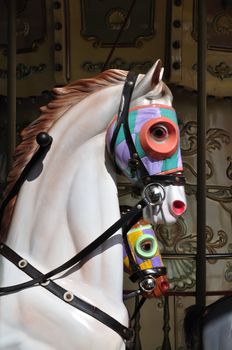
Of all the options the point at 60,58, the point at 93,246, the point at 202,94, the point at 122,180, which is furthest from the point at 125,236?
the point at 60,58

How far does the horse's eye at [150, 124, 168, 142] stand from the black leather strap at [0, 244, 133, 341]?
49cm

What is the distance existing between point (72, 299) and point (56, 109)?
0.56 metres

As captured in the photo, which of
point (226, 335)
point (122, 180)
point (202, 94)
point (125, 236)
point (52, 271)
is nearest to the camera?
point (52, 271)

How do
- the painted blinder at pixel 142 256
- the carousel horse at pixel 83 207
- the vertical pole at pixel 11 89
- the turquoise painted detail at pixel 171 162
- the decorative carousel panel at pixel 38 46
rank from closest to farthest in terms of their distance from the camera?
the carousel horse at pixel 83 207, the turquoise painted detail at pixel 171 162, the painted blinder at pixel 142 256, the vertical pole at pixel 11 89, the decorative carousel panel at pixel 38 46

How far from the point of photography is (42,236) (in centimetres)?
171

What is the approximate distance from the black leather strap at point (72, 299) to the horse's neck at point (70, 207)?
0.03m

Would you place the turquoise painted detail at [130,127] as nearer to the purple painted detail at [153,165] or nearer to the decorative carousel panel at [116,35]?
the purple painted detail at [153,165]

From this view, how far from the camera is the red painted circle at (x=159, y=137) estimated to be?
5.65ft

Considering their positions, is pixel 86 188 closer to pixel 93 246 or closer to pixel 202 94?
pixel 93 246

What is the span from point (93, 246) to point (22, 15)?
2.56 metres

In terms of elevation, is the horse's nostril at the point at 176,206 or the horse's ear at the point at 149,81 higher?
the horse's ear at the point at 149,81

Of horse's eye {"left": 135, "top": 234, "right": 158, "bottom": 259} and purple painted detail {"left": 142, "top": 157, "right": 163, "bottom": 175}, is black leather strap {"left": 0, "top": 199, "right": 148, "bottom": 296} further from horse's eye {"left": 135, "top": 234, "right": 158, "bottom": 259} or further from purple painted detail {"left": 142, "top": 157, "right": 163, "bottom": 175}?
horse's eye {"left": 135, "top": 234, "right": 158, "bottom": 259}

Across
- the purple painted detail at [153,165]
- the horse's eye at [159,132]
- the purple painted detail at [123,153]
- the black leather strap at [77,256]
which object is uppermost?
the horse's eye at [159,132]

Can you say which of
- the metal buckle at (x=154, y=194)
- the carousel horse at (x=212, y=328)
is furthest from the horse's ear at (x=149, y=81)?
the carousel horse at (x=212, y=328)
